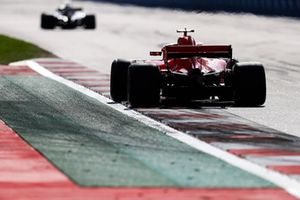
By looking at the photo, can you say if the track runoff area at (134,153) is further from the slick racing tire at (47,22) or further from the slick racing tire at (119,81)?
the slick racing tire at (47,22)

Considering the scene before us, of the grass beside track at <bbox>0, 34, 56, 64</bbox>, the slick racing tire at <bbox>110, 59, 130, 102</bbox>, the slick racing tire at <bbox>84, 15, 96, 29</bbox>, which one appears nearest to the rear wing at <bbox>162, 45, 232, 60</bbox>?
the slick racing tire at <bbox>110, 59, 130, 102</bbox>

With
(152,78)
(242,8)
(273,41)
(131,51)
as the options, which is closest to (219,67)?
(152,78)

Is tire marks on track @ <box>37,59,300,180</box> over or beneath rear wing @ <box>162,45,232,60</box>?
beneath

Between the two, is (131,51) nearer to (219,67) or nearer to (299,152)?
(219,67)

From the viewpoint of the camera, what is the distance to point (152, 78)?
16.6 metres

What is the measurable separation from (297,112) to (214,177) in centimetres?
643

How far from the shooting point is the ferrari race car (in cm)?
4494

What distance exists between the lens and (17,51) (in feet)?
101

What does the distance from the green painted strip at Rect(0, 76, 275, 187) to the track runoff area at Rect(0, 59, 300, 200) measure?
10mm

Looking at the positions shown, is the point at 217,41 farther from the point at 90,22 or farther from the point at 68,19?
the point at 68,19

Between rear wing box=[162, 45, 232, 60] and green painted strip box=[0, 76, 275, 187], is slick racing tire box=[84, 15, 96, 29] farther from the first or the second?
rear wing box=[162, 45, 232, 60]

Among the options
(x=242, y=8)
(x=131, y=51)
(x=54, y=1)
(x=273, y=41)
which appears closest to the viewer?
(x=131, y=51)

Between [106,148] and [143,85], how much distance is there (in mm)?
4327

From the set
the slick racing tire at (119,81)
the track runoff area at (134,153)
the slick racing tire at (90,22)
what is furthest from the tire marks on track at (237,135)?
the slick racing tire at (90,22)
